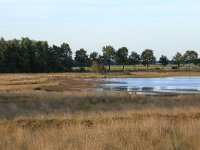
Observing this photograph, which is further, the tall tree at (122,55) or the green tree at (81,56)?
the tall tree at (122,55)

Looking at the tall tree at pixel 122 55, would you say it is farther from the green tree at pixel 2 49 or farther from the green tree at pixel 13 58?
the green tree at pixel 2 49

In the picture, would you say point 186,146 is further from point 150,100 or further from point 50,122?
point 150,100

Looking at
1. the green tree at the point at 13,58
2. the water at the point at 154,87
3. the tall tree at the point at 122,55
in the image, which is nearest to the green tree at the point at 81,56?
the tall tree at the point at 122,55

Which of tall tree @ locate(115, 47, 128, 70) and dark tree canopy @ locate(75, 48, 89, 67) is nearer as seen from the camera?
dark tree canopy @ locate(75, 48, 89, 67)

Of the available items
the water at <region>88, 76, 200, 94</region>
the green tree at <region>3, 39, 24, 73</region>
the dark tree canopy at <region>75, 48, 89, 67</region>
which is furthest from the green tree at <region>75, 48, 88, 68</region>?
the water at <region>88, 76, 200, 94</region>

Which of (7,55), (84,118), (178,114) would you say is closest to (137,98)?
(178,114)

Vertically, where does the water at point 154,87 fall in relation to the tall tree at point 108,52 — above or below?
below

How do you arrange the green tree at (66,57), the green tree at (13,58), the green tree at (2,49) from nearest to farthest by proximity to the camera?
the green tree at (2,49) → the green tree at (13,58) → the green tree at (66,57)

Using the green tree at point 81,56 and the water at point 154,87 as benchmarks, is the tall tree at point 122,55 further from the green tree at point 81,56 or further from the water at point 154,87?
the water at point 154,87

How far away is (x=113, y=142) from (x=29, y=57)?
13790 cm

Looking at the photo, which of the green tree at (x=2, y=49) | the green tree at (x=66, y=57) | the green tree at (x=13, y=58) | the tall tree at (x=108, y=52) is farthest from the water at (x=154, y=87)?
the tall tree at (x=108, y=52)

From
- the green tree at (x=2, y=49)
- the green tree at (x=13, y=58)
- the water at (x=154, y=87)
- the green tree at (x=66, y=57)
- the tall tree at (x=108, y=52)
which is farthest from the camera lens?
the tall tree at (x=108, y=52)

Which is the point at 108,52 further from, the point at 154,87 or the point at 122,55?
the point at 154,87

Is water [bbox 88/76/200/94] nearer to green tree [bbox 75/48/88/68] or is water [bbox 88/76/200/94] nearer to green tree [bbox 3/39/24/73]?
green tree [bbox 3/39/24/73]
